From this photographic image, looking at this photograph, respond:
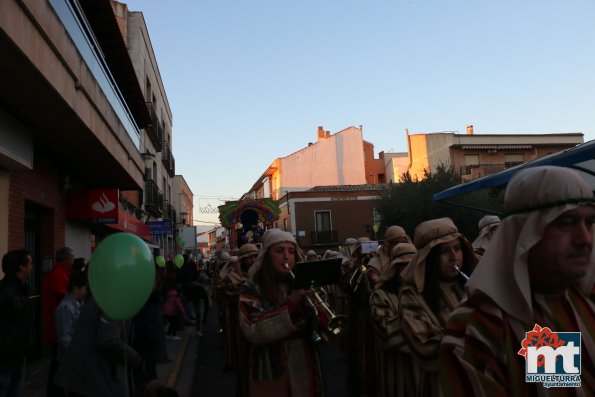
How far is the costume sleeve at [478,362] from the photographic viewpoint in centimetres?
159

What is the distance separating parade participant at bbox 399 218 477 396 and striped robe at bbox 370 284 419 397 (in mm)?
103

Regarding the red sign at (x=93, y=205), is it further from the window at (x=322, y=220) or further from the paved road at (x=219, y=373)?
the window at (x=322, y=220)

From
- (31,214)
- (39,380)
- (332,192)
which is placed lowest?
(39,380)

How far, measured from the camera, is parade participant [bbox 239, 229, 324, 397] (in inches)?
126

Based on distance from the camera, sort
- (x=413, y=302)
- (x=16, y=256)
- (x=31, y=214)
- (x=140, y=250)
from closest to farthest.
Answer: (x=413, y=302) < (x=140, y=250) < (x=16, y=256) < (x=31, y=214)

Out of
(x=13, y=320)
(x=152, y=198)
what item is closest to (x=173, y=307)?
(x=13, y=320)

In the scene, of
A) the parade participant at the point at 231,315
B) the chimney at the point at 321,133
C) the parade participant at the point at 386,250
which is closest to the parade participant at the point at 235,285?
the parade participant at the point at 231,315

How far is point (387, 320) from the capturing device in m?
3.35

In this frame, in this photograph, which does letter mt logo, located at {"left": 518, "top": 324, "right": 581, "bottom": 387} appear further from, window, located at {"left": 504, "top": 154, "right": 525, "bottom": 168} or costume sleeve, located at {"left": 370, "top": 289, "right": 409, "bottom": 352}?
window, located at {"left": 504, "top": 154, "right": 525, "bottom": 168}

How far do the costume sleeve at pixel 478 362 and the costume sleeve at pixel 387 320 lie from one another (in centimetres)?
146

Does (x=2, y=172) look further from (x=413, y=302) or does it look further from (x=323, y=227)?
(x=323, y=227)

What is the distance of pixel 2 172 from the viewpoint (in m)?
7.25

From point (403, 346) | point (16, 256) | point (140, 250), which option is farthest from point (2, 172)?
point (403, 346)

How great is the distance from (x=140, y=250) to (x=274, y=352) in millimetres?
1160
